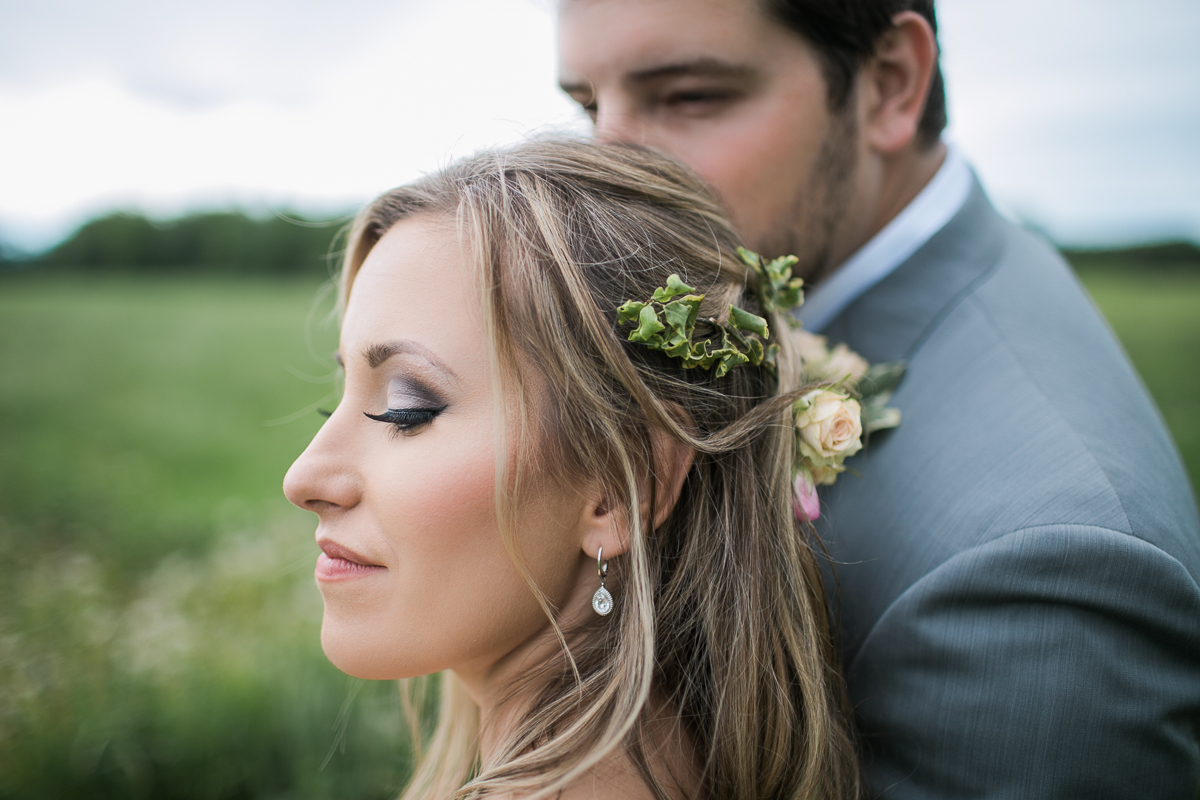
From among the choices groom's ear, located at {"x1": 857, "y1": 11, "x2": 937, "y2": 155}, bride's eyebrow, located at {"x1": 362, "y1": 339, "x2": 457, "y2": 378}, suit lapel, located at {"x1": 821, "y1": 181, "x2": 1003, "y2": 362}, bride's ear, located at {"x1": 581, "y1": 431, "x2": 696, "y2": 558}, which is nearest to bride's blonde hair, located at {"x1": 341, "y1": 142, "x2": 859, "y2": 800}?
bride's ear, located at {"x1": 581, "y1": 431, "x2": 696, "y2": 558}

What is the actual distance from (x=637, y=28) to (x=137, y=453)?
1026cm

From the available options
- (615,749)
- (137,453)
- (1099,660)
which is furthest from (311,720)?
(137,453)

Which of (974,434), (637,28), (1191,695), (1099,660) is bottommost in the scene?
(1191,695)

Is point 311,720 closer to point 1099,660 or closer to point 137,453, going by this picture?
point 1099,660

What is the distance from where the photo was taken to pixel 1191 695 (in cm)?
160

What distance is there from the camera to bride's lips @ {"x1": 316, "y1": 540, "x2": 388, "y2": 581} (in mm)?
1704

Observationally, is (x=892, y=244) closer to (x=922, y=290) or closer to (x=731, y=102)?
(x=922, y=290)

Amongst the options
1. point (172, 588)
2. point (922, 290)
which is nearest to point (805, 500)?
point (922, 290)

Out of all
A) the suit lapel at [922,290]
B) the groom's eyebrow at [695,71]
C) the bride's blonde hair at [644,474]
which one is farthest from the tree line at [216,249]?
the bride's blonde hair at [644,474]

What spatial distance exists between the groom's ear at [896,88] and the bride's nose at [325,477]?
2.32 meters

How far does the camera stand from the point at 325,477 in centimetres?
168

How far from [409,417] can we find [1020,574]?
140cm

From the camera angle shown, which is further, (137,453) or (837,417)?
(137,453)

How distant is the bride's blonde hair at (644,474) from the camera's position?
166 centimetres
